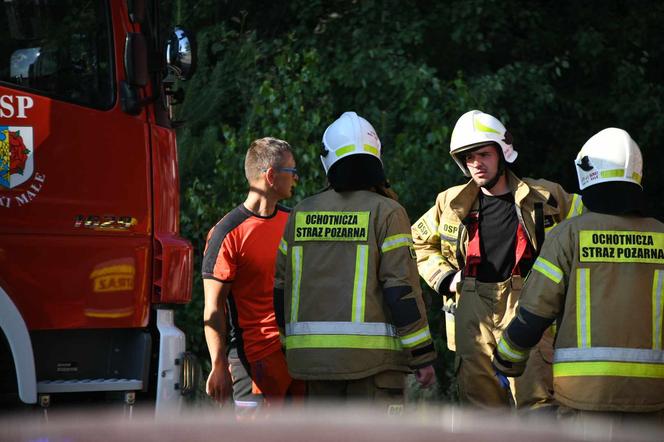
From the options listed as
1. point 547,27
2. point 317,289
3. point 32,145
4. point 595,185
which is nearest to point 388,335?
point 317,289

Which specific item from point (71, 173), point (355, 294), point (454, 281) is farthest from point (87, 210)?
point (454, 281)

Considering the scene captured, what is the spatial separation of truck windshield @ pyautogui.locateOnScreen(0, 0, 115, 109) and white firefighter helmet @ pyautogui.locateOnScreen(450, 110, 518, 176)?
5.89ft

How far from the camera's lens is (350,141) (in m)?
5.34

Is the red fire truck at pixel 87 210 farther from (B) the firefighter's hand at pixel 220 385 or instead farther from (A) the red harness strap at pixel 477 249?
(A) the red harness strap at pixel 477 249

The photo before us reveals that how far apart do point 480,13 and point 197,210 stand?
556cm

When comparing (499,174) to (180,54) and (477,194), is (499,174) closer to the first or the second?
(477,194)

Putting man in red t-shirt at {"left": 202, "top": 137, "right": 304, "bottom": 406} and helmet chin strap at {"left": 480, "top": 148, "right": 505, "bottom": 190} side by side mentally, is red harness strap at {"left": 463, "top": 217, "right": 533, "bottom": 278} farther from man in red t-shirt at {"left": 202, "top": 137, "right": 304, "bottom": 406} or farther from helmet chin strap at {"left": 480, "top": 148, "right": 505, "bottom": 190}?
man in red t-shirt at {"left": 202, "top": 137, "right": 304, "bottom": 406}

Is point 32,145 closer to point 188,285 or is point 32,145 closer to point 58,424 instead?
point 188,285

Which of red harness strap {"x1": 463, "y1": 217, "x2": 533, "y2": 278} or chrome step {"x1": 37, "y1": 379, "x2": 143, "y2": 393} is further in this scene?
red harness strap {"x1": 463, "y1": 217, "x2": 533, "y2": 278}

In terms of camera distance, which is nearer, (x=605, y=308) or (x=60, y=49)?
(x=605, y=308)

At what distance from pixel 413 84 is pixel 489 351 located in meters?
7.67

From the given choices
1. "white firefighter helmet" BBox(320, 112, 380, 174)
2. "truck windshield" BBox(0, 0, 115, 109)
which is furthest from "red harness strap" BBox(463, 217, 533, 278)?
"truck windshield" BBox(0, 0, 115, 109)

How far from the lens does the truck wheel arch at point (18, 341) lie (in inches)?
205

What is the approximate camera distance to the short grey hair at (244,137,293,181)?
619 cm
